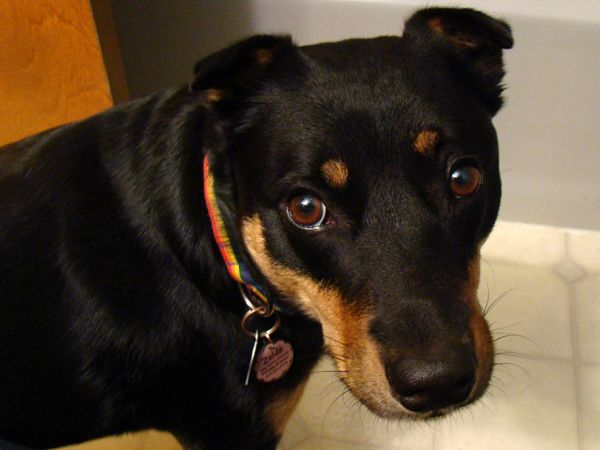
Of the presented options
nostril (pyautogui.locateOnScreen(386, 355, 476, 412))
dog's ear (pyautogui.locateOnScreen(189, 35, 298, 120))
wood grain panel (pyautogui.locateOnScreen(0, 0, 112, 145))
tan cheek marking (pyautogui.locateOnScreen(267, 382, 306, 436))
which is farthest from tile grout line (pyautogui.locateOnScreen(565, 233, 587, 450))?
wood grain panel (pyautogui.locateOnScreen(0, 0, 112, 145))

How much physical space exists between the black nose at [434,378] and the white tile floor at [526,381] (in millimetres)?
778

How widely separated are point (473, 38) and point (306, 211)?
49 centimetres

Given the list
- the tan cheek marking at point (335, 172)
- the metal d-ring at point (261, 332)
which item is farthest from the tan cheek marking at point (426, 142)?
the metal d-ring at point (261, 332)

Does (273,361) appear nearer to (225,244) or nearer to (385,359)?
(225,244)

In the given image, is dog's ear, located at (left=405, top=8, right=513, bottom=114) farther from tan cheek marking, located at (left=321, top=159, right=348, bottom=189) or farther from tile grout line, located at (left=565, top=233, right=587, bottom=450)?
tile grout line, located at (left=565, top=233, right=587, bottom=450)

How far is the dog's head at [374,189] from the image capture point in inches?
45.7

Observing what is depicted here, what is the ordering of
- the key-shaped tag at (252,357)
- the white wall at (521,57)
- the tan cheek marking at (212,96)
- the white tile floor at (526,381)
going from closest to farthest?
the tan cheek marking at (212,96) < the key-shaped tag at (252,357) < the white tile floor at (526,381) < the white wall at (521,57)

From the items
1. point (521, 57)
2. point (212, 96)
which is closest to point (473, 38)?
point (212, 96)

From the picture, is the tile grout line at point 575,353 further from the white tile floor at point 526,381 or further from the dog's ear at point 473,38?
the dog's ear at point 473,38

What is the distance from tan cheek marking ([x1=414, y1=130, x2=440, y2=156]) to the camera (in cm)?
119

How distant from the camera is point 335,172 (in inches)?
47.1

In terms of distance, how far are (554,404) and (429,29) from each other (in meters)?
1.36

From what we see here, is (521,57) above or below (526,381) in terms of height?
above

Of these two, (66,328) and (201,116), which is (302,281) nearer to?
(201,116)
